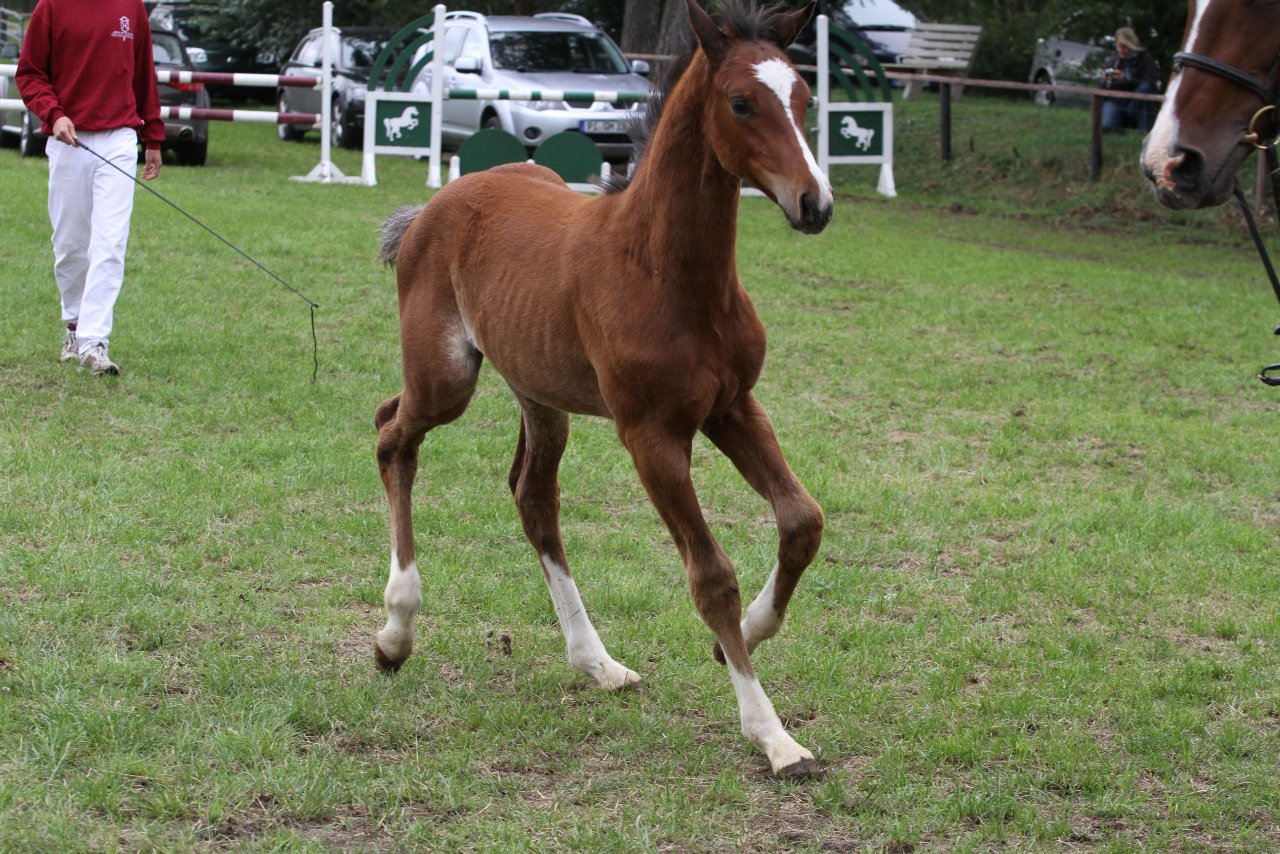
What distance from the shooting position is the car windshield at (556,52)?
1934 cm

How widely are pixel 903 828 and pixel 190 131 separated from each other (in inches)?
636

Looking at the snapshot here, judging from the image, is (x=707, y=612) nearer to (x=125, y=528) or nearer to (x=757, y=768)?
(x=757, y=768)

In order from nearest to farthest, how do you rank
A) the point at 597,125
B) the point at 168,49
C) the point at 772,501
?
the point at 772,501
the point at 597,125
the point at 168,49

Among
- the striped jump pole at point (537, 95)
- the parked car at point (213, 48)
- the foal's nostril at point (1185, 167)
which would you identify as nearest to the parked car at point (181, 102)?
the striped jump pole at point (537, 95)

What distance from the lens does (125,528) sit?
18.7 ft

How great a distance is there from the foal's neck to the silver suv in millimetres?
13518

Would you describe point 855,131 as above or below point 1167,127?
below

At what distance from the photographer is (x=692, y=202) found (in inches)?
159

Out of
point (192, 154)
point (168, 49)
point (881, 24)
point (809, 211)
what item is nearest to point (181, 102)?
point (192, 154)

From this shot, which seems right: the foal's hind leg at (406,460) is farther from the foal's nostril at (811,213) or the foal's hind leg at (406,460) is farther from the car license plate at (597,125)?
the car license plate at (597,125)

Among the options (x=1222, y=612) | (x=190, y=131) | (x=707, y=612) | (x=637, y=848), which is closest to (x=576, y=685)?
(x=707, y=612)

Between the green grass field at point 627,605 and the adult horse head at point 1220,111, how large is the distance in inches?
67.9

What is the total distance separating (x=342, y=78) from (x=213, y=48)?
33.5 ft

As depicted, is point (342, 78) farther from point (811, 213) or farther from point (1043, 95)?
point (811, 213)
